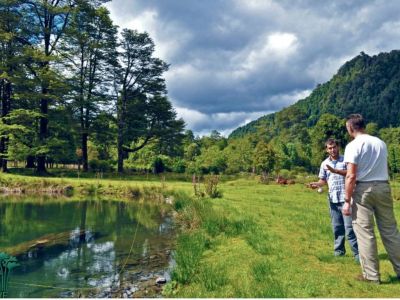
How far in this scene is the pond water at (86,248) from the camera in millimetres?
7309

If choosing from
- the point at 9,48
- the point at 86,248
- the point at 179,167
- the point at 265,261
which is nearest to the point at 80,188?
the point at 86,248

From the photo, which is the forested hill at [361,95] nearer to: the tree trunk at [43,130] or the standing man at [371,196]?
the tree trunk at [43,130]

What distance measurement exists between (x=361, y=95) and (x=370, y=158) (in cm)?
16957

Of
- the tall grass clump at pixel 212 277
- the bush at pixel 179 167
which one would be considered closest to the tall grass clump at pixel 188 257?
the tall grass clump at pixel 212 277

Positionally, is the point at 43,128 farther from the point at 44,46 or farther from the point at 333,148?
the point at 333,148

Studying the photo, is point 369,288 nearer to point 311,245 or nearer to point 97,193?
point 311,245

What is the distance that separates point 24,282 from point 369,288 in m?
6.66

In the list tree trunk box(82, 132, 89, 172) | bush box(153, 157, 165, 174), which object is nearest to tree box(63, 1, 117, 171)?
tree trunk box(82, 132, 89, 172)

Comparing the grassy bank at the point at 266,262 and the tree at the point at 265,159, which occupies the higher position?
the tree at the point at 265,159

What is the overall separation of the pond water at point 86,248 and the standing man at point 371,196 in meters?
3.73

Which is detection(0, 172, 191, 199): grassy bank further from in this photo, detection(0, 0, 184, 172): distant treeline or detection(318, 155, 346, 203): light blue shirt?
detection(318, 155, 346, 203): light blue shirt

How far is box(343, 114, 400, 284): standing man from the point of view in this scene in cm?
535

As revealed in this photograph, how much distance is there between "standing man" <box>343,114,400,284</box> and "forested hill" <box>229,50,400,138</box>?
134 m

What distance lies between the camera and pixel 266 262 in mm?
6633
